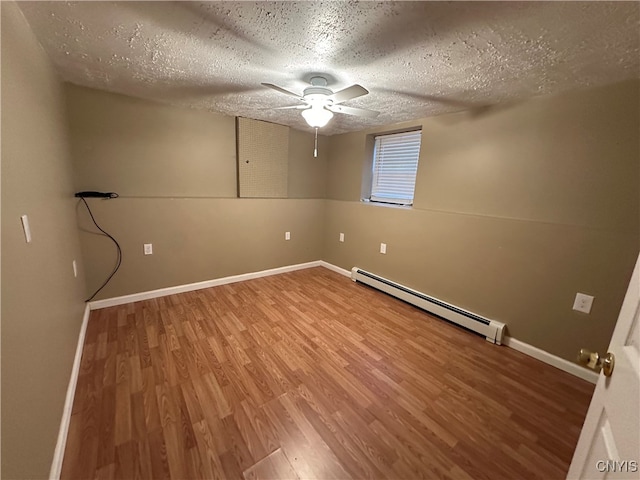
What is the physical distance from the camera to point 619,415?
617 millimetres

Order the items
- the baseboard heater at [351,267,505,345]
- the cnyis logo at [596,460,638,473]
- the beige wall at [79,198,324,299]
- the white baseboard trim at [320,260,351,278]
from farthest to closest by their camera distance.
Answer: the white baseboard trim at [320,260,351,278] → the beige wall at [79,198,324,299] → the baseboard heater at [351,267,505,345] → the cnyis logo at [596,460,638,473]

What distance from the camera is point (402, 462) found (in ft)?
3.97

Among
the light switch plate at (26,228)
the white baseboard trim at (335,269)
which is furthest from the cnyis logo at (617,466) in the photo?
the white baseboard trim at (335,269)

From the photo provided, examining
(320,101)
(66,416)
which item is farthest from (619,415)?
(66,416)

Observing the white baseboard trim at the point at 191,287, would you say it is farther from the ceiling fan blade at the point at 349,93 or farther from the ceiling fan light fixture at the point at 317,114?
the ceiling fan blade at the point at 349,93

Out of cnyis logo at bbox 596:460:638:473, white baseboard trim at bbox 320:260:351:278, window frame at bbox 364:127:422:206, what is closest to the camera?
cnyis logo at bbox 596:460:638:473

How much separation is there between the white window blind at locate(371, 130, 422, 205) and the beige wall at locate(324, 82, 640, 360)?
0.20 meters

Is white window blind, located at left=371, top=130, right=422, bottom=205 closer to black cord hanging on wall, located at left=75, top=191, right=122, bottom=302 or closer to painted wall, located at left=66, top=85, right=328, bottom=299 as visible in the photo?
painted wall, located at left=66, top=85, right=328, bottom=299

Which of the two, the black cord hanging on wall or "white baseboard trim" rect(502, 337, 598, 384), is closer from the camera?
"white baseboard trim" rect(502, 337, 598, 384)

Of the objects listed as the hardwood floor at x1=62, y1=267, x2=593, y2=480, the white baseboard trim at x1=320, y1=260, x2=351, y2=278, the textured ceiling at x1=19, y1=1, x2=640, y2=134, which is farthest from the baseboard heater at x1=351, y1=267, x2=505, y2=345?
the textured ceiling at x1=19, y1=1, x2=640, y2=134

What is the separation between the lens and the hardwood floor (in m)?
1.20

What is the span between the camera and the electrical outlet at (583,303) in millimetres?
1797

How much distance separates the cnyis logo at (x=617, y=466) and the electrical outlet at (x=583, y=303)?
1.61m

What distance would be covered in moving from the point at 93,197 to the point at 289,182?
7.05 feet
